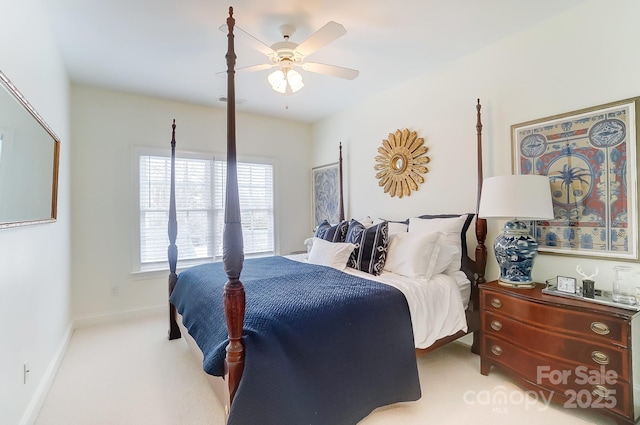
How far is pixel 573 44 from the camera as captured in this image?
221 cm

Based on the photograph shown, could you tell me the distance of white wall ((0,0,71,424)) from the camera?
5.17 feet

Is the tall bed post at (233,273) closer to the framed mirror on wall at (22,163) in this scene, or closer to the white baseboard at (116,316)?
the framed mirror on wall at (22,163)

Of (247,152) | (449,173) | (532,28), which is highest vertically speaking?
(532,28)

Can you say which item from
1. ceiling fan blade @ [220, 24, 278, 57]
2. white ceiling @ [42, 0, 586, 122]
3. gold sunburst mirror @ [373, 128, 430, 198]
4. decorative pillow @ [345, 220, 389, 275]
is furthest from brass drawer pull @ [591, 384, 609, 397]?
ceiling fan blade @ [220, 24, 278, 57]

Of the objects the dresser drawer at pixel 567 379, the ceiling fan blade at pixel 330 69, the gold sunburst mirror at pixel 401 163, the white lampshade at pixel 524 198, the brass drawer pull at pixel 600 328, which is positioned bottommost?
the dresser drawer at pixel 567 379

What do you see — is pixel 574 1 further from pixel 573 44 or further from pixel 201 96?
pixel 201 96

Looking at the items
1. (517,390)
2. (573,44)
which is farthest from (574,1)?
(517,390)

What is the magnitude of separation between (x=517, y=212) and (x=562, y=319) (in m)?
0.71

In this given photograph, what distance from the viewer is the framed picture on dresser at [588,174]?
6.49 ft

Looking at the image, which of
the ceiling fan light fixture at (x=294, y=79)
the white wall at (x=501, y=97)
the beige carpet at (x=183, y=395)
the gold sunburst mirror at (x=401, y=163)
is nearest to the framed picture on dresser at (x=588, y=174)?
the white wall at (x=501, y=97)

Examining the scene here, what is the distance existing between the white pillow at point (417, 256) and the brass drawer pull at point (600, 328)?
0.99 m

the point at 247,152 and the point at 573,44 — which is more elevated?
the point at 573,44

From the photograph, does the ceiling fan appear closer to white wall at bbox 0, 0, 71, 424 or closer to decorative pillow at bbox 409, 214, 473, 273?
white wall at bbox 0, 0, 71, 424

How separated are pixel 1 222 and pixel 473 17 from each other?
321 cm
